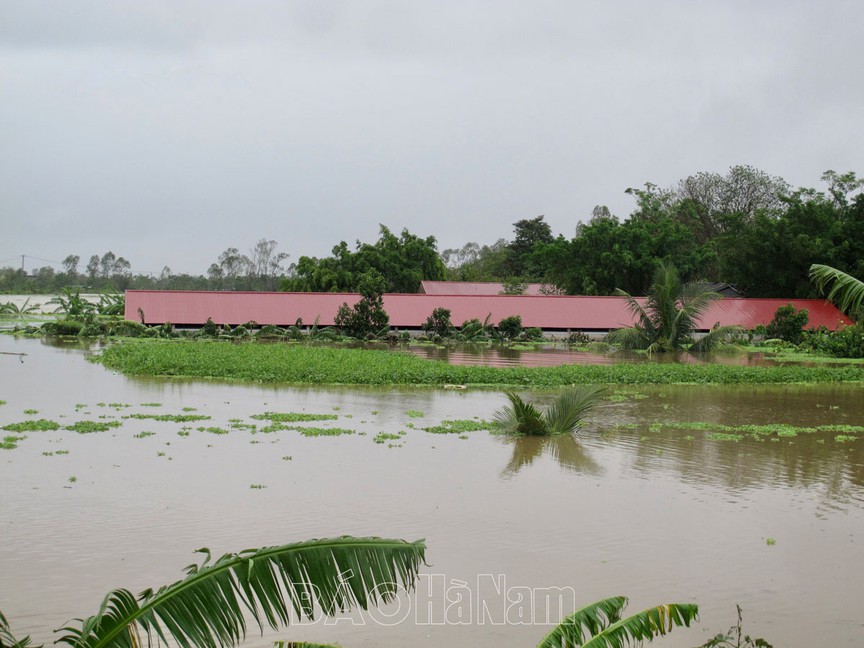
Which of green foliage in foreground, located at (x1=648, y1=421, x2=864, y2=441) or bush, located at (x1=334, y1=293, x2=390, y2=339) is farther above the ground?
bush, located at (x1=334, y1=293, x2=390, y2=339)

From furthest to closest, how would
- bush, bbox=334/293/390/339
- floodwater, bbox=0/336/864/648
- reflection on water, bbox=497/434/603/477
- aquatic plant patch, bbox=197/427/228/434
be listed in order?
bush, bbox=334/293/390/339
aquatic plant patch, bbox=197/427/228/434
reflection on water, bbox=497/434/603/477
floodwater, bbox=0/336/864/648

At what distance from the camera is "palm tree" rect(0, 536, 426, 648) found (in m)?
3.28

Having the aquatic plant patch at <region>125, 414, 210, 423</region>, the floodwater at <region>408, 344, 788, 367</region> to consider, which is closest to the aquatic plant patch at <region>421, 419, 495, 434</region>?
the aquatic plant patch at <region>125, 414, 210, 423</region>

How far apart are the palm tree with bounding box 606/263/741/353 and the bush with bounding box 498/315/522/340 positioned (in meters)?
5.27

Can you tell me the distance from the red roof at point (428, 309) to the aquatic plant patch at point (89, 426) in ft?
68.3

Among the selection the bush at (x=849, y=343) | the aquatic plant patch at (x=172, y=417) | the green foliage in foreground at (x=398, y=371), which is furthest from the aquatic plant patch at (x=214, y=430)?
the bush at (x=849, y=343)

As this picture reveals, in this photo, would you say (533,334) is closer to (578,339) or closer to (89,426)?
(578,339)

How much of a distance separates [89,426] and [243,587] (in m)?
9.03

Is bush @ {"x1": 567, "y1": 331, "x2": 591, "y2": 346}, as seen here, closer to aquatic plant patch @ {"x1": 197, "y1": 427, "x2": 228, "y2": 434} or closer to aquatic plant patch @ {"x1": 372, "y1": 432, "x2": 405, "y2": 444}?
aquatic plant patch @ {"x1": 372, "y1": 432, "x2": 405, "y2": 444}

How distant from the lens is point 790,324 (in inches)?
1286

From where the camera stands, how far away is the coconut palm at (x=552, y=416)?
1205 centimetres

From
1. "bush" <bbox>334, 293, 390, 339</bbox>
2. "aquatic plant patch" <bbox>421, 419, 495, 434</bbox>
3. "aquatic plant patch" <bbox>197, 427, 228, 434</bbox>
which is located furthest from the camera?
"bush" <bbox>334, 293, 390, 339</bbox>

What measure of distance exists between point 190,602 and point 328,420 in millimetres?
9611

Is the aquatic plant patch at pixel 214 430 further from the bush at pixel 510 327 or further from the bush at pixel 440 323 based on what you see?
the bush at pixel 510 327
